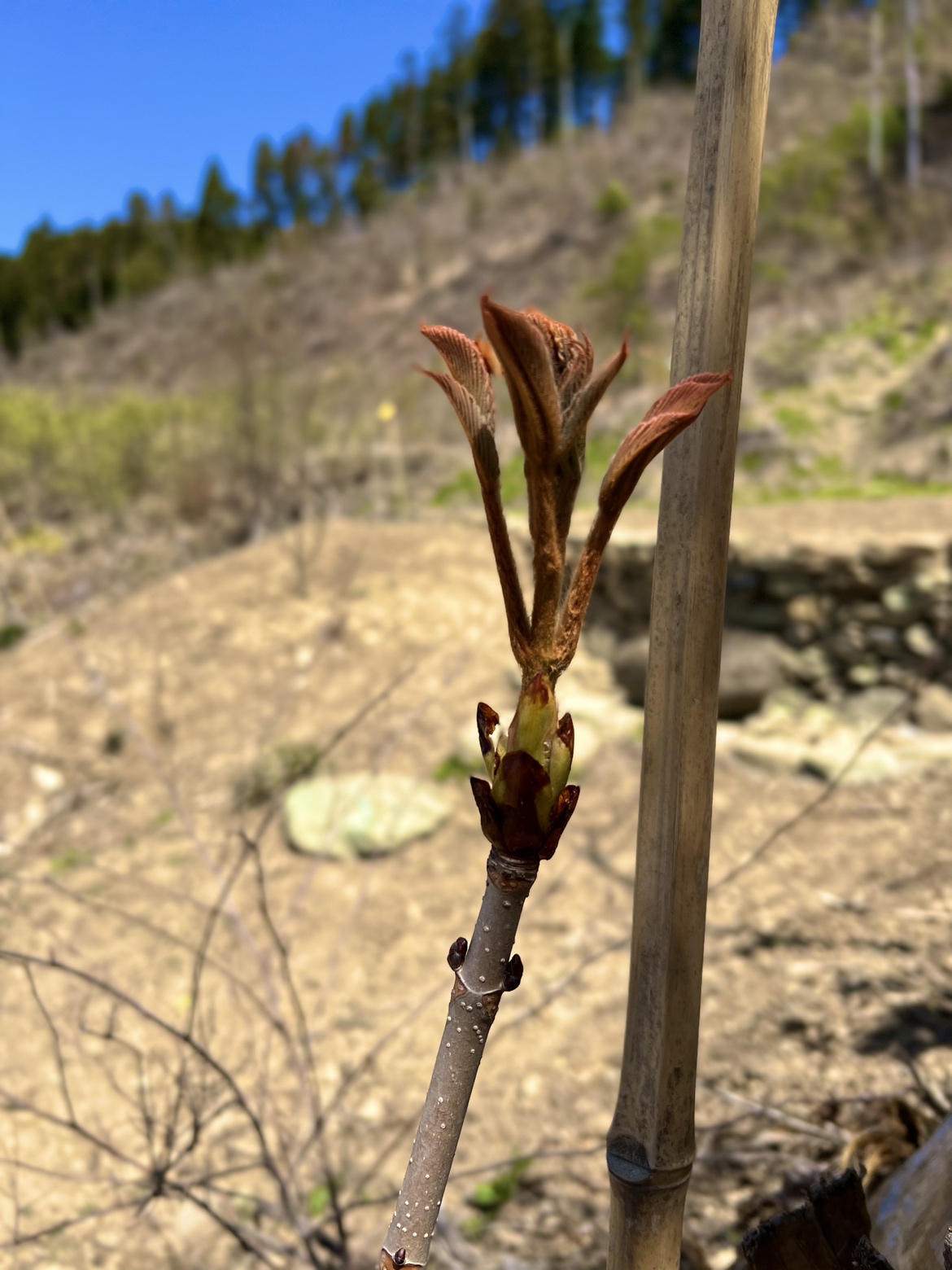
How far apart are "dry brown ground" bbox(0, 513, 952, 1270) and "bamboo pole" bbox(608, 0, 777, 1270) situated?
0.57 m

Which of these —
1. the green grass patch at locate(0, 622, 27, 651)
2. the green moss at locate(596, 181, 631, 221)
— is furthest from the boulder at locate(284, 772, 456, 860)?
the green moss at locate(596, 181, 631, 221)

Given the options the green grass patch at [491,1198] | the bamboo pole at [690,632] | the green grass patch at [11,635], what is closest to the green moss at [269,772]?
the green grass patch at [491,1198]

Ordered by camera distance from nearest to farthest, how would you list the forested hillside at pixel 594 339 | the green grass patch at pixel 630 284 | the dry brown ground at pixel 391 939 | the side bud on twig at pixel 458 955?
the side bud on twig at pixel 458 955 → the dry brown ground at pixel 391 939 → the forested hillside at pixel 594 339 → the green grass patch at pixel 630 284

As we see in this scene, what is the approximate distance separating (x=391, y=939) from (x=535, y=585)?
10.4ft

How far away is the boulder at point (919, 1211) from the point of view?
0.80m

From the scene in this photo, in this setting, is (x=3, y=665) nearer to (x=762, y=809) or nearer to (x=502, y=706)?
(x=502, y=706)

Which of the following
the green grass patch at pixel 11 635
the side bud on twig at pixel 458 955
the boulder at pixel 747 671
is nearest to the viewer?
the side bud on twig at pixel 458 955

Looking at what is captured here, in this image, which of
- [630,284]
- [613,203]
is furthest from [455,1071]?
[613,203]

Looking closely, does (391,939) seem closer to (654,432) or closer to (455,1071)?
(455,1071)

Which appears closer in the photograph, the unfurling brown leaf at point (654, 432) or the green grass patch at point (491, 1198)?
the unfurling brown leaf at point (654, 432)

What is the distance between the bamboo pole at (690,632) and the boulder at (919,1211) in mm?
272

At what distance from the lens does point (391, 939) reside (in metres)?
3.41

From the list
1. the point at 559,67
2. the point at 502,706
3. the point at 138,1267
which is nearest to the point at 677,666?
the point at 138,1267

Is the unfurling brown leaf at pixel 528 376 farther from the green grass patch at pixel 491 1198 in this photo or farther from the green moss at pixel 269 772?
the green moss at pixel 269 772
